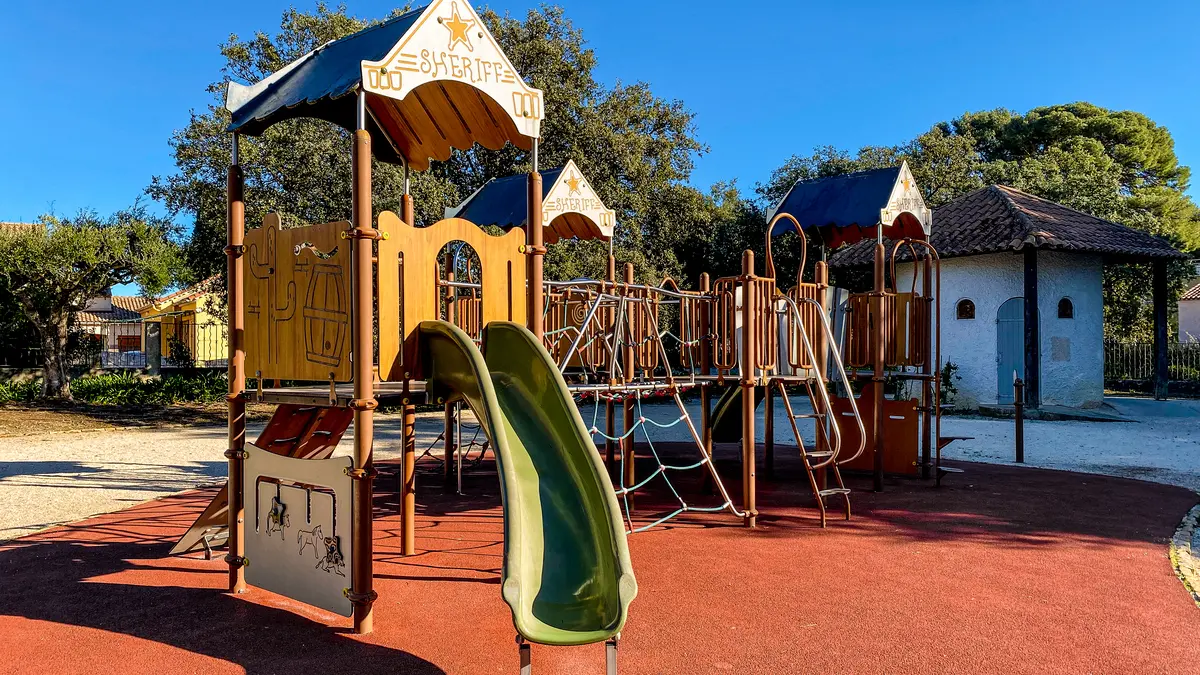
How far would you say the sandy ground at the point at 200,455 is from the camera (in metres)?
10.0

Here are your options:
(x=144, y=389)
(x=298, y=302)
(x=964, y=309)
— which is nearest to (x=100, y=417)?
(x=144, y=389)

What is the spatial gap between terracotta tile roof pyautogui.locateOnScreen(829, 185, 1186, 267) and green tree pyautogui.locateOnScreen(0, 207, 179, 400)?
1879 centimetres

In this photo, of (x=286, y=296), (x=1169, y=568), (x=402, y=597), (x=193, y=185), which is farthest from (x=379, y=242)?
(x=193, y=185)

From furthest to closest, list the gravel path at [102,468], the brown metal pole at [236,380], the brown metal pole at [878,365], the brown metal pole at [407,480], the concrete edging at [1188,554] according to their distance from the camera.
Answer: the brown metal pole at [878,365] → the gravel path at [102,468] → the brown metal pole at [407,480] → the concrete edging at [1188,554] → the brown metal pole at [236,380]

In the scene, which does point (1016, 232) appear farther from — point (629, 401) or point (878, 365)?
point (629, 401)

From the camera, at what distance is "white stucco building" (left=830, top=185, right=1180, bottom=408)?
20562mm

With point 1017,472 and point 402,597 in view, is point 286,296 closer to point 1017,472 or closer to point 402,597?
point 402,597

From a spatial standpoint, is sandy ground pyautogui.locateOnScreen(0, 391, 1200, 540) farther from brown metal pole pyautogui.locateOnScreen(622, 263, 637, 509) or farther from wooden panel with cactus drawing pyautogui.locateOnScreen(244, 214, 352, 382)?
brown metal pole pyautogui.locateOnScreen(622, 263, 637, 509)

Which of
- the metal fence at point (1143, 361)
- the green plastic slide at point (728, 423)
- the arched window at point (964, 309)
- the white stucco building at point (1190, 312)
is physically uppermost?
the white stucco building at point (1190, 312)

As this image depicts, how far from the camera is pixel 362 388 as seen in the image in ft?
17.1

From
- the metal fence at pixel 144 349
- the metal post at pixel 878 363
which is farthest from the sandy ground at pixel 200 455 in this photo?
the metal fence at pixel 144 349

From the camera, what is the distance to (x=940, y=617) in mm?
5352

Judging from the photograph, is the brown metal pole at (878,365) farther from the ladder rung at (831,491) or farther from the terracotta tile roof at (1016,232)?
the terracotta tile roof at (1016,232)

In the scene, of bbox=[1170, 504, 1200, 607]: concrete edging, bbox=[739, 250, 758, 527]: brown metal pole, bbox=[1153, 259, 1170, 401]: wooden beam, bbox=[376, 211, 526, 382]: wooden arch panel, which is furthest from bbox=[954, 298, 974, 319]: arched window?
bbox=[376, 211, 526, 382]: wooden arch panel
